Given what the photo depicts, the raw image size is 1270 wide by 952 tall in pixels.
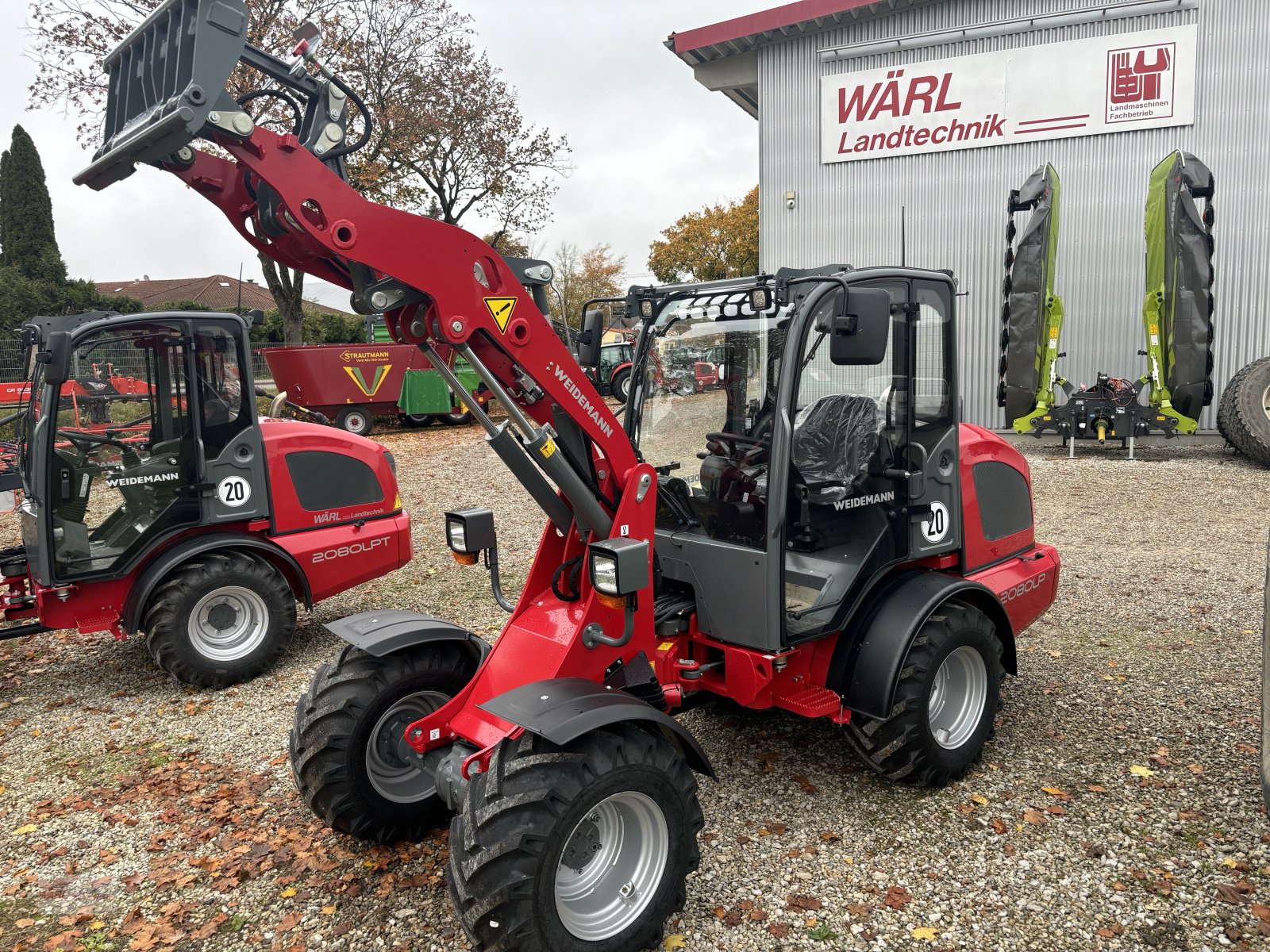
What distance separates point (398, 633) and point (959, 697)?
2698 mm

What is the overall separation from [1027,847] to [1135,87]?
16201mm

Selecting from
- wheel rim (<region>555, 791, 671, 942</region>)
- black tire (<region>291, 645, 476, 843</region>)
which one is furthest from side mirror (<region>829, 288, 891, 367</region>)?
black tire (<region>291, 645, 476, 843</region>)

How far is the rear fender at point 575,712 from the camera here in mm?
2852

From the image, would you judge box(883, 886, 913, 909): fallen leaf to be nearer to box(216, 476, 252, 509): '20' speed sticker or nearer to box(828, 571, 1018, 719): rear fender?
box(828, 571, 1018, 719): rear fender

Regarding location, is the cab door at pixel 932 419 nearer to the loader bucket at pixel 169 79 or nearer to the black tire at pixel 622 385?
the black tire at pixel 622 385

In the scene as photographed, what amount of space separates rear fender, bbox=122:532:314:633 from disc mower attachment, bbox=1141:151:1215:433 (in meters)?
12.9

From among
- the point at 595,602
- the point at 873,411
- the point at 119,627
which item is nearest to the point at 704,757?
the point at 595,602

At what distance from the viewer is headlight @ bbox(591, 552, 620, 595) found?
314cm

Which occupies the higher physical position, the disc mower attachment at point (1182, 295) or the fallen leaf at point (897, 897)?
the disc mower attachment at point (1182, 295)

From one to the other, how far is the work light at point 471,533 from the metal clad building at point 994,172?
14.8 metres

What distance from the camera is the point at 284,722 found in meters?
5.23

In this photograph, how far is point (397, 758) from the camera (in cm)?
380

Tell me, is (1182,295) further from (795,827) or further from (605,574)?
(605,574)

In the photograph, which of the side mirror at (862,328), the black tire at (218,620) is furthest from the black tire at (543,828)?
the black tire at (218,620)
